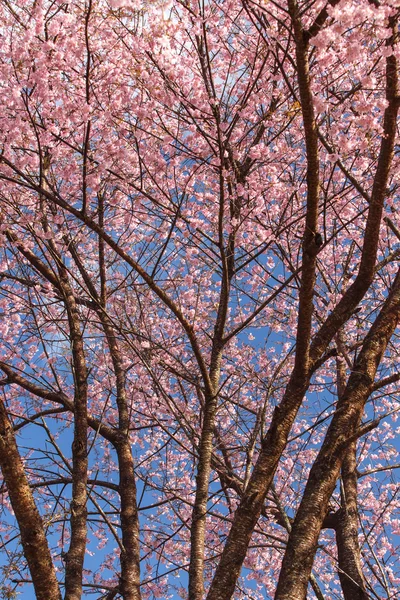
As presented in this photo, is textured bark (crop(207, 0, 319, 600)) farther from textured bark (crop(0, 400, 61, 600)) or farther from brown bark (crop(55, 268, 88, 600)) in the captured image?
brown bark (crop(55, 268, 88, 600))

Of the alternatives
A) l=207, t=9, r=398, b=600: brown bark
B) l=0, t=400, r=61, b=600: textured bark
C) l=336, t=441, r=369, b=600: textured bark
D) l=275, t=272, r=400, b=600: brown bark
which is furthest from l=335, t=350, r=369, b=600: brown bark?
l=0, t=400, r=61, b=600: textured bark

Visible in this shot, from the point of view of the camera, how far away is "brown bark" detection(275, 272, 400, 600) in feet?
11.8

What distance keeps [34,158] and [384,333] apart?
386 cm

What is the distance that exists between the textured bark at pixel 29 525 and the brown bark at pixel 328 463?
1.38 m

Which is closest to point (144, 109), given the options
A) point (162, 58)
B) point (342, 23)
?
point (162, 58)

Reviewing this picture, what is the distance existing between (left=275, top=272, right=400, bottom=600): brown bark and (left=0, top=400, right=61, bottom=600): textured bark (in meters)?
1.38

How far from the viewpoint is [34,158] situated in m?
6.14

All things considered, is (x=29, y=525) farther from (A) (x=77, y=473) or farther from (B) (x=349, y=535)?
(B) (x=349, y=535)

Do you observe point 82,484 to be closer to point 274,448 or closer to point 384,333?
point 274,448

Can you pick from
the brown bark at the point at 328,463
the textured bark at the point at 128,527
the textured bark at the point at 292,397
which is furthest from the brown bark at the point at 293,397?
the textured bark at the point at 128,527

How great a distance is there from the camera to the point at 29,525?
367cm

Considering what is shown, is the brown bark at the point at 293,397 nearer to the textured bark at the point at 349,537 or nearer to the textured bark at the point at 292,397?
the textured bark at the point at 292,397

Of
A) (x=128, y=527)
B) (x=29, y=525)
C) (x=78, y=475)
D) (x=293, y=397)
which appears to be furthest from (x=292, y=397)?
(x=128, y=527)

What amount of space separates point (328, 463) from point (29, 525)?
6.32ft
